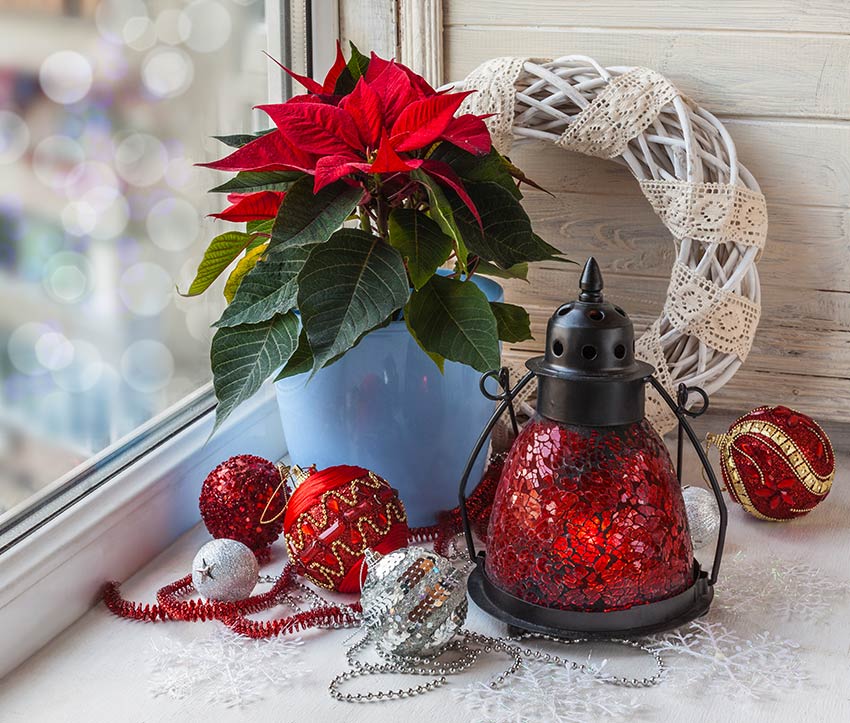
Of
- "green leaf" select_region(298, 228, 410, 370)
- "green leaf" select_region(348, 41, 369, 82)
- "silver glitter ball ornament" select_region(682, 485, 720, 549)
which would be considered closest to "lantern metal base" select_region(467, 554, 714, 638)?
"silver glitter ball ornament" select_region(682, 485, 720, 549)

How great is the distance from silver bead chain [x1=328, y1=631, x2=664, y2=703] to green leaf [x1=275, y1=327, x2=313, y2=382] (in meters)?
0.22

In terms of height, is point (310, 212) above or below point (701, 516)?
above

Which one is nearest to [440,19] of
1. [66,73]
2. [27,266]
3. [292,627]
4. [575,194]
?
[575,194]

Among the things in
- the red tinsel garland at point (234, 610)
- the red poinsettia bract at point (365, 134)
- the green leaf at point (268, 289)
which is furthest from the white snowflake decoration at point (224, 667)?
Result: the red poinsettia bract at point (365, 134)

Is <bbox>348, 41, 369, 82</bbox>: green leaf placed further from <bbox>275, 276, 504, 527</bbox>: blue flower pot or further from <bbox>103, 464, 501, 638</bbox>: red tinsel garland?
<bbox>103, 464, 501, 638</bbox>: red tinsel garland

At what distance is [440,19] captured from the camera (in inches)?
46.5

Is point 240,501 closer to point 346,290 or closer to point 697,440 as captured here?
point 346,290

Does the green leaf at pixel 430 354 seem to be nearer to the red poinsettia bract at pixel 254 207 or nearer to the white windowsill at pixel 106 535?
the red poinsettia bract at pixel 254 207

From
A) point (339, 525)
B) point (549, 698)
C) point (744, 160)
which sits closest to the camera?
point (549, 698)

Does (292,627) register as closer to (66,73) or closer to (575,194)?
(66,73)

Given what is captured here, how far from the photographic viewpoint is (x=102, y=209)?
35.2 inches

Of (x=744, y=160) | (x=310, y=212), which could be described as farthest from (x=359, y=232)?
(x=744, y=160)

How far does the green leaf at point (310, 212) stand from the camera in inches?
31.5

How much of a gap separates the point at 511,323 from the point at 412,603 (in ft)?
1.01
